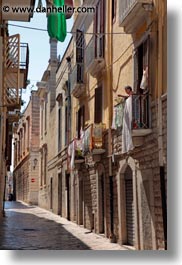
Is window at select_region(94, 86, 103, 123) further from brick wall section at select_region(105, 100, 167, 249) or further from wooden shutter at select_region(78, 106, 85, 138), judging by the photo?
brick wall section at select_region(105, 100, 167, 249)

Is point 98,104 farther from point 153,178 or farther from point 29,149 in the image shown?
point 29,149

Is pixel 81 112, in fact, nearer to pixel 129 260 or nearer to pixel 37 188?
pixel 129 260

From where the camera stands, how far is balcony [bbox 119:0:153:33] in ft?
28.1

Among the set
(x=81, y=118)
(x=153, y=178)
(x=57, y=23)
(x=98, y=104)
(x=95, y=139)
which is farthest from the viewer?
(x=81, y=118)

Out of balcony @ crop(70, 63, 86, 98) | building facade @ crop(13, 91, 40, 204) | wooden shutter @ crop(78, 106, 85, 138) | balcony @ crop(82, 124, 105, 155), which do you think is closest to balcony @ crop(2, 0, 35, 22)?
balcony @ crop(82, 124, 105, 155)

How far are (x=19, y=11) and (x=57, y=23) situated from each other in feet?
1.97

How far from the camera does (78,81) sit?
13.4 metres

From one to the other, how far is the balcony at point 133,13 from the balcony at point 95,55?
1.95m

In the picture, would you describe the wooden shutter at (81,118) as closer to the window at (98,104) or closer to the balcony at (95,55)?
the window at (98,104)

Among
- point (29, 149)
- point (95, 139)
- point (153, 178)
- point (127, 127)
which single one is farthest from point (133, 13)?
point (29, 149)

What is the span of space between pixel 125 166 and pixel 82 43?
378cm

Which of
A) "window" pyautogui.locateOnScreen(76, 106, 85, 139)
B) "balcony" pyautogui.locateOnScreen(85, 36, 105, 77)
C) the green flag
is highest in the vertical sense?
"balcony" pyautogui.locateOnScreen(85, 36, 105, 77)

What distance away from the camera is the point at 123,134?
9320 millimetres

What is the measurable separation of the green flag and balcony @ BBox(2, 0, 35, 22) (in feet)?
1.02
